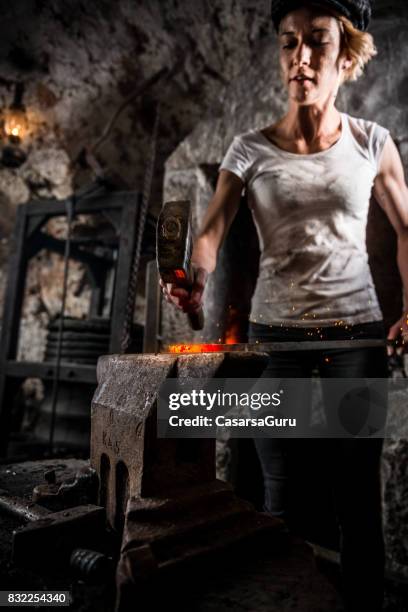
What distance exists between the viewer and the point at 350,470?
4.97ft

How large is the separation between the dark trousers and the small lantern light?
3.29 metres

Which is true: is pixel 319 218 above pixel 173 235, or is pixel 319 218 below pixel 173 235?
above

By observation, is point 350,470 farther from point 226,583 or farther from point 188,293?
point 188,293

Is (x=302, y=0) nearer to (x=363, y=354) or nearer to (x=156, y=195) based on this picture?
(x=363, y=354)

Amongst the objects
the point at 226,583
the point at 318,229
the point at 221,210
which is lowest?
the point at 226,583

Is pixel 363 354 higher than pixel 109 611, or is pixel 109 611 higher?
pixel 363 354

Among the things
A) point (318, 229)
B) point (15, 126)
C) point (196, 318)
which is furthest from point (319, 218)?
point (15, 126)

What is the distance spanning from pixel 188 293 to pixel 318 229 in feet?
2.25

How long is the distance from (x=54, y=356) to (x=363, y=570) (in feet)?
10.3

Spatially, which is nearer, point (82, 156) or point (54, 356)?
point (54, 356)

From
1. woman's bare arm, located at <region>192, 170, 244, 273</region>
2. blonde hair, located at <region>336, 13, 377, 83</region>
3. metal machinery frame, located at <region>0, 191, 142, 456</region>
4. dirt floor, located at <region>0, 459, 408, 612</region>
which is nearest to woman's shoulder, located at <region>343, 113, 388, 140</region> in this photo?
blonde hair, located at <region>336, 13, 377, 83</region>

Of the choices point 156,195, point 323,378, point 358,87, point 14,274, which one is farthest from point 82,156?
point 323,378

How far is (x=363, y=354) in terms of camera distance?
1.59m

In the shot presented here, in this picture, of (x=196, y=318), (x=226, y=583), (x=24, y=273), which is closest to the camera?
(x=226, y=583)
